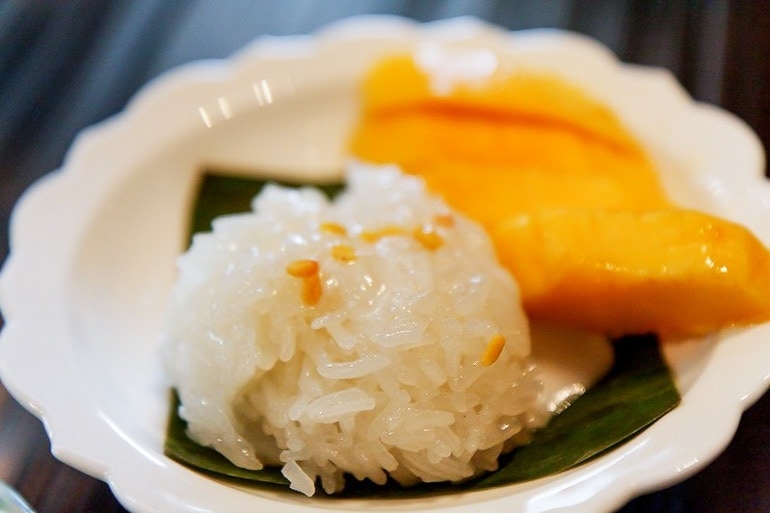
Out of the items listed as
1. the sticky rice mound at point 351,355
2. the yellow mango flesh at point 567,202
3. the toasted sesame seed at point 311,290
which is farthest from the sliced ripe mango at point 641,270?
the toasted sesame seed at point 311,290

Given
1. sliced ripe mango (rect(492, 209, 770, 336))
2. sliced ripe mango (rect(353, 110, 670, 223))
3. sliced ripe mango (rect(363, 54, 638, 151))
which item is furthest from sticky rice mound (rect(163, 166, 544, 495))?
sliced ripe mango (rect(363, 54, 638, 151))

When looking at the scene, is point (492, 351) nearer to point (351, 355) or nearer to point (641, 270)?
point (351, 355)

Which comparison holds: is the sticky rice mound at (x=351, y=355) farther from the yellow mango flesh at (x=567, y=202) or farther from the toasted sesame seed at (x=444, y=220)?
the yellow mango flesh at (x=567, y=202)

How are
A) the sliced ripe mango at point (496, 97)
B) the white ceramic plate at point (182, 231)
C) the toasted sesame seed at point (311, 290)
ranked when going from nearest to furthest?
the white ceramic plate at point (182, 231)
the toasted sesame seed at point (311, 290)
the sliced ripe mango at point (496, 97)

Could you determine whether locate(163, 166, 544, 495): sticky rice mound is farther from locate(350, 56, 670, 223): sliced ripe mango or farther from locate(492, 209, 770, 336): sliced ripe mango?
locate(350, 56, 670, 223): sliced ripe mango

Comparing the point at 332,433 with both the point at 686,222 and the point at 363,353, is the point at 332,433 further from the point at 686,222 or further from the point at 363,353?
the point at 686,222
